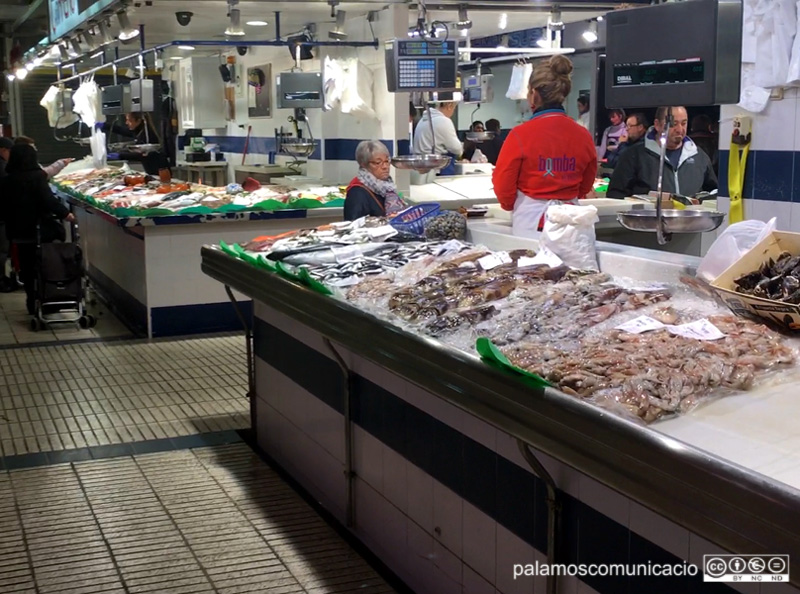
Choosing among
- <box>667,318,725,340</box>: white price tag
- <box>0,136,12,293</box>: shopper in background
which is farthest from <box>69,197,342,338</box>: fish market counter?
<box>667,318,725,340</box>: white price tag

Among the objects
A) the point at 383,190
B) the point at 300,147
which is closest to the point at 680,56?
the point at 383,190

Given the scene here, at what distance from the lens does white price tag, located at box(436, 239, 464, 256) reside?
13.2 feet

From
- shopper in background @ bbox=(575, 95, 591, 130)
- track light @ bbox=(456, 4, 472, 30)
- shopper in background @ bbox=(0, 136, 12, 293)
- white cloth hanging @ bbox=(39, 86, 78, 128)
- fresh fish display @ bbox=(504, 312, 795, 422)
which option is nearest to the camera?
fresh fish display @ bbox=(504, 312, 795, 422)

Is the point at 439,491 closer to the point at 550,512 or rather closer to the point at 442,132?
the point at 550,512

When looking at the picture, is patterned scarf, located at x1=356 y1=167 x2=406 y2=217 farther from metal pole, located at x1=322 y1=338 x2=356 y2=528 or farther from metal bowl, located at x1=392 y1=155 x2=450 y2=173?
metal pole, located at x1=322 y1=338 x2=356 y2=528

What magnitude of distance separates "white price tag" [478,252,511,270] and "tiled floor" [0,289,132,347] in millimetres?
5186

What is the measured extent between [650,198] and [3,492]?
4637mm

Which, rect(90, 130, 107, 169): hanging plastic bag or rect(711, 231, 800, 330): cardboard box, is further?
rect(90, 130, 107, 169): hanging plastic bag

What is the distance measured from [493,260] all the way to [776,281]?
1.27 meters

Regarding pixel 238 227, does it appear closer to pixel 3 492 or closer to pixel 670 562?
pixel 3 492

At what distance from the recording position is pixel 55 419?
19.2 feet

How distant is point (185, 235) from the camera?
798cm

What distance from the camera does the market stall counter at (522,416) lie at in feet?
6.69

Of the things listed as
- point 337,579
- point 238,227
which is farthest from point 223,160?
point 337,579
